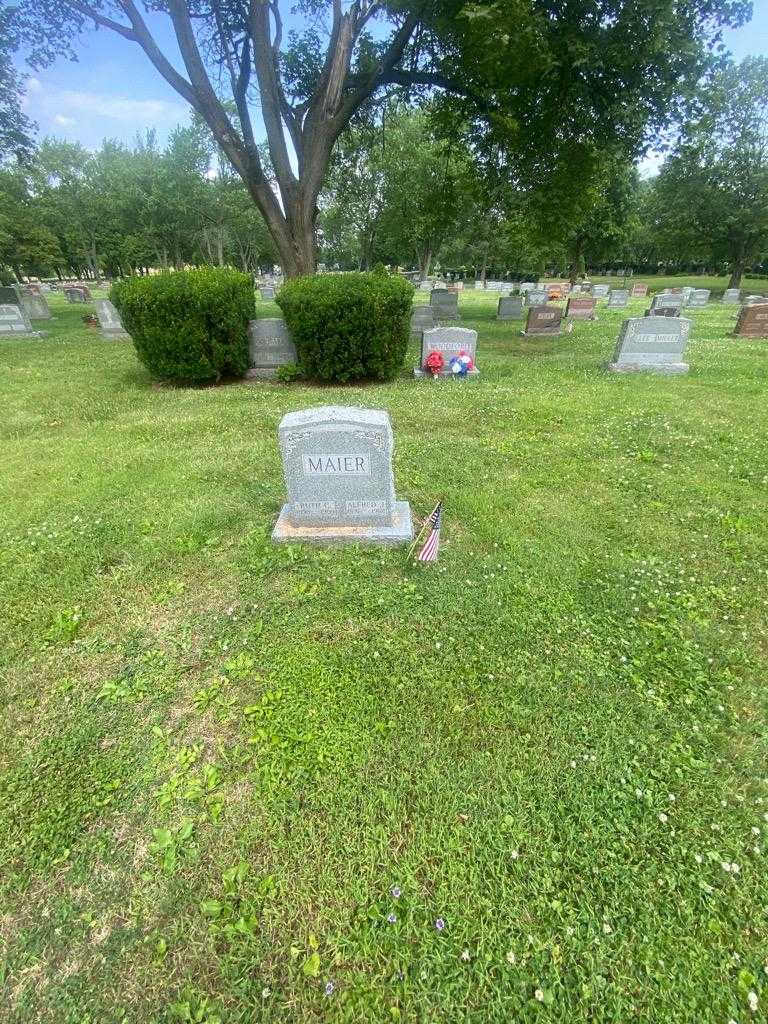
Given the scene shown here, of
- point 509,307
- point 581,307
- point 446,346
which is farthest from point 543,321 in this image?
point 446,346

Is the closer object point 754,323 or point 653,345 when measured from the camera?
point 653,345

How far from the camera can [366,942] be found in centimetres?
160

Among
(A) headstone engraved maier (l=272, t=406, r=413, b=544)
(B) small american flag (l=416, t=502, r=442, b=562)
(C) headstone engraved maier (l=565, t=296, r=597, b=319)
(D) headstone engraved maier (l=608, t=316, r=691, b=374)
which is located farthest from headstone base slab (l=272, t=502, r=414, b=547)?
(C) headstone engraved maier (l=565, t=296, r=597, b=319)

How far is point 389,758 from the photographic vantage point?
2174 mm

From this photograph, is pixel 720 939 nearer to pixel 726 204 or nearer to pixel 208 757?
pixel 208 757

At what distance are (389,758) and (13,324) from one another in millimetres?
18239

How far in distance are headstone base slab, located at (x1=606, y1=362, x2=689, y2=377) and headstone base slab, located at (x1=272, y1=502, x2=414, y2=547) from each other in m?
7.70

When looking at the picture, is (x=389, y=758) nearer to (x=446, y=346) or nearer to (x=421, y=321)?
A: (x=446, y=346)

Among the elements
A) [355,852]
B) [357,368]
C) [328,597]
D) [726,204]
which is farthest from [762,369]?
[726,204]

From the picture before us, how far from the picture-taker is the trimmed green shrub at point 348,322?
7.87 m

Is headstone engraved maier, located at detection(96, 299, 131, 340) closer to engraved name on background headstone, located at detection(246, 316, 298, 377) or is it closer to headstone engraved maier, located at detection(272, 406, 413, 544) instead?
engraved name on background headstone, located at detection(246, 316, 298, 377)

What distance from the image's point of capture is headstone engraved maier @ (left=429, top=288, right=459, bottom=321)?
16.6m

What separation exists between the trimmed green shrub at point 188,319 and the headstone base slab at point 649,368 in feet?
24.4

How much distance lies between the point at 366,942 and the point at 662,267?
85590 mm
